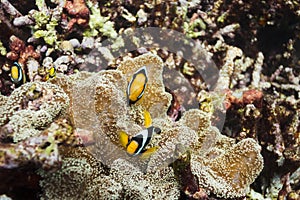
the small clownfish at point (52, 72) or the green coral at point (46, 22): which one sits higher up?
the green coral at point (46, 22)

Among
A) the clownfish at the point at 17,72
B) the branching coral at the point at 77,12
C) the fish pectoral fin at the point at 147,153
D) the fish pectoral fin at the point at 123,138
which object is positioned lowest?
the fish pectoral fin at the point at 147,153

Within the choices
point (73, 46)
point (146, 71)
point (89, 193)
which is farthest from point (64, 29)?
point (89, 193)

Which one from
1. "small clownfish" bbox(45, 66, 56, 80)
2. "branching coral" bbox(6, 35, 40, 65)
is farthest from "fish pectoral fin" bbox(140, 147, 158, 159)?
"branching coral" bbox(6, 35, 40, 65)

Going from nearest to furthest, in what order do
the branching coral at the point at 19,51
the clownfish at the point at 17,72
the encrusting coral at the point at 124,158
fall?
the encrusting coral at the point at 124,158, the clownfish at the point at 17,72, the branching coral at the point at 19,51

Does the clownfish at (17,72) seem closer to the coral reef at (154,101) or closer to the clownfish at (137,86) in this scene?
the coral reef at (154,101)

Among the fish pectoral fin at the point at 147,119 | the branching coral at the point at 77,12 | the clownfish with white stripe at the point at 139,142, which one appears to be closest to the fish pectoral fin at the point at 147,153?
the clownfish with white stripe at the point at 139,142

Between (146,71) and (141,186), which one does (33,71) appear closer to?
(146,71)
